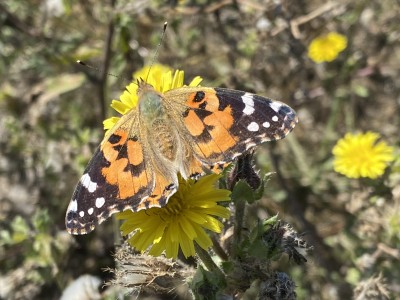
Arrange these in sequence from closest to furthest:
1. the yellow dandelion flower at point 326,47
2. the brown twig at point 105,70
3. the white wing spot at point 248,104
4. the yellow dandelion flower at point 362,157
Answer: the white wing spot at point 248,104 → the yellow dandelion flower at point 362,157 → the brown twig at point 105,70 → the yellow dandelion flower at point 326,47

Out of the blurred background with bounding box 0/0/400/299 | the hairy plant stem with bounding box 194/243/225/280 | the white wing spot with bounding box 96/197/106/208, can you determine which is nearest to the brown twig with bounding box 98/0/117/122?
the blurred background with bounding box 0/0/400/299

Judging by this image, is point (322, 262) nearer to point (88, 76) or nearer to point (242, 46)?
point (242, 46)

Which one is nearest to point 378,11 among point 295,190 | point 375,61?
point 375,61

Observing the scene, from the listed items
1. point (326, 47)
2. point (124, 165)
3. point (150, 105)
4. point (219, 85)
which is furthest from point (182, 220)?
point (326, 47)

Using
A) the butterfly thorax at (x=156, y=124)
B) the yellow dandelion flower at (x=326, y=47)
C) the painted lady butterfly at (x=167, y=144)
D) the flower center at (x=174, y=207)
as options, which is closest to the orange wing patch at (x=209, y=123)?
the painted lady butterfly at (x=167, y=144)

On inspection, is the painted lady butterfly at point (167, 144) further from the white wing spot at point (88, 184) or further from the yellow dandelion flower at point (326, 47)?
the yellow dandelion flower at point (326, 47)

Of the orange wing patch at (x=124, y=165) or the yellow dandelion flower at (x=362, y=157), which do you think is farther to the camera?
the yellow dandelion flower at (x=362, y=157)

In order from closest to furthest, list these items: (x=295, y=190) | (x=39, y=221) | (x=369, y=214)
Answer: (x=39, y=221) → (x=369, y=214) → (x=295, y=190)
